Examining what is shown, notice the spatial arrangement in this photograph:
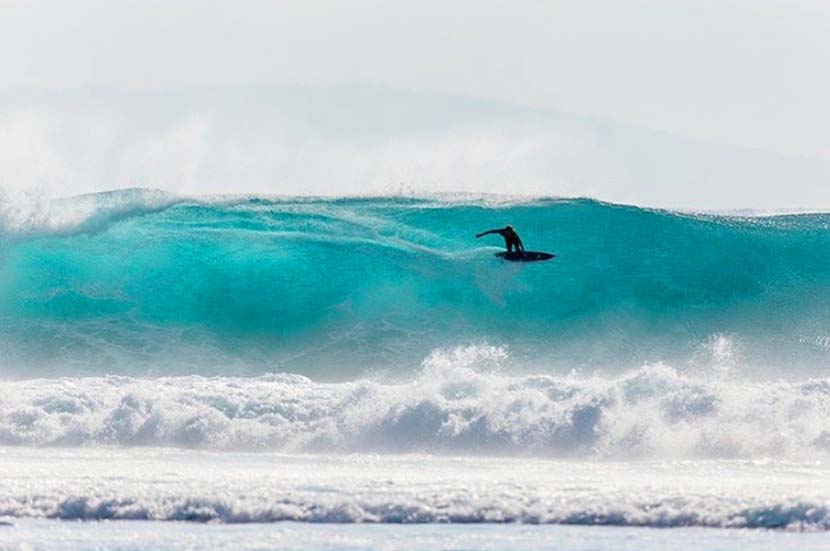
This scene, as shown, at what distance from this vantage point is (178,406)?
47.3 ft

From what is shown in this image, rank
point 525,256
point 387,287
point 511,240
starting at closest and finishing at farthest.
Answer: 1. point 511,240
2. point 387,287
3. point 525,256

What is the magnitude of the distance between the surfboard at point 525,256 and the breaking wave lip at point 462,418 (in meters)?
5.64

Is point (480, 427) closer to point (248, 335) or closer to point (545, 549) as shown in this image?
point (545, 549)

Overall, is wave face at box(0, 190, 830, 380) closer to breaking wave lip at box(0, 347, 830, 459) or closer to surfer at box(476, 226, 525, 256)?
surfer at box(476, 226, 525, 256)

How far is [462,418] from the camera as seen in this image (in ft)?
45.8

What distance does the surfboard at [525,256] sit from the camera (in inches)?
807

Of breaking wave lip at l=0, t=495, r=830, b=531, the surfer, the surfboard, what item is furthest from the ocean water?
the surfer

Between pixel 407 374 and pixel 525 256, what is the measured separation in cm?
328

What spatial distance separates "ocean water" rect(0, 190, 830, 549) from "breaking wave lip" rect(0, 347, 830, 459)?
26 millimetres

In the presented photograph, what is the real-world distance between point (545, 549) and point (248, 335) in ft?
35.4

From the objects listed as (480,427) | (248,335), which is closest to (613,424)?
(480,427)

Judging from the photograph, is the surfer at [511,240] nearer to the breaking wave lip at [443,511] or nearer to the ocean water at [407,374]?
the ocean water at [407,374]

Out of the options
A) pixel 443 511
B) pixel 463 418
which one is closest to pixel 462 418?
pixel 463 418

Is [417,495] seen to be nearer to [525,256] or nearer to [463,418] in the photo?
[463,418]
